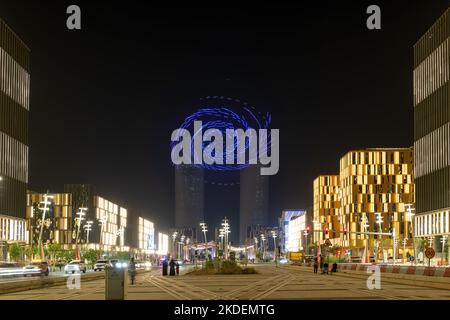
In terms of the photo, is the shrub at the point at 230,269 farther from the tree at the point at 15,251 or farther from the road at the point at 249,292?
the tree at the point at 15,251

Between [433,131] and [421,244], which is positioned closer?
[433,131]

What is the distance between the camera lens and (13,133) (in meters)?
118

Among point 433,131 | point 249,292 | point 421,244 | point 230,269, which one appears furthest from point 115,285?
point 421,244

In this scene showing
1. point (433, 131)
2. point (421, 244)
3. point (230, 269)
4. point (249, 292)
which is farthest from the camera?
point (421, 244)

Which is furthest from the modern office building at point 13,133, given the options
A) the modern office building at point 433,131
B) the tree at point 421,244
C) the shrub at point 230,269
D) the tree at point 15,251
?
the tree at point 421,244

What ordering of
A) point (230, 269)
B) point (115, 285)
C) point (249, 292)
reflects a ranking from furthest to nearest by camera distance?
point (230, 269)
point (249, 292)
point (115, 285)

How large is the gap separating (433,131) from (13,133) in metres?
61.0

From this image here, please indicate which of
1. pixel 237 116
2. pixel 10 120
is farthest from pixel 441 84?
pixel 10 120

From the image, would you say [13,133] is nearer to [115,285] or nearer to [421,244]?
[421,244]

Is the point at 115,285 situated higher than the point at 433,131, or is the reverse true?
the point at 433,131

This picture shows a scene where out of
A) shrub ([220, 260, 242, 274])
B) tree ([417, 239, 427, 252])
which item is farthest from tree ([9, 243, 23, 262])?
tree ([417, 239, 427, 252])

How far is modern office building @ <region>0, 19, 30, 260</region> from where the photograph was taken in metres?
113
